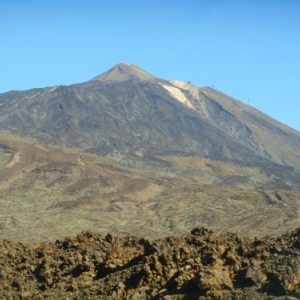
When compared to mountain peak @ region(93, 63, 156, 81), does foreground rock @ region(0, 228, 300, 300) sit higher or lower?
lower

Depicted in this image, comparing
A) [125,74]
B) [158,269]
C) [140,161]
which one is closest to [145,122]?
[140,161]

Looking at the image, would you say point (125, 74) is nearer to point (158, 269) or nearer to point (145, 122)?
point (145, 122)

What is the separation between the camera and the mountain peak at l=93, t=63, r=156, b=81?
147 meters

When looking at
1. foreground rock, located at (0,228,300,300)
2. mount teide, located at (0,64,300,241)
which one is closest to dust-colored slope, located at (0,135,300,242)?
mount teide, located at (0,64,300,241)

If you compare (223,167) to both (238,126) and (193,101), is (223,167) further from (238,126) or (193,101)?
(193,101)

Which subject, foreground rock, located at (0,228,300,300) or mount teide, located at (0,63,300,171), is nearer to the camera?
foreground rock, located at (0,228,300,300)

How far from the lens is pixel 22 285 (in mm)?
11594

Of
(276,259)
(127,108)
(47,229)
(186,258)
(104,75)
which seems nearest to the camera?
(276,259)

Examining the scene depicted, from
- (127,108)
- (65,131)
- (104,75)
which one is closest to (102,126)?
(65,131)

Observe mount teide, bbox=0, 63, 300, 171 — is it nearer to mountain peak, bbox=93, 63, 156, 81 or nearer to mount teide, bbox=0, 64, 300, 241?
mount teide, bbox=0, 64, 300, 241

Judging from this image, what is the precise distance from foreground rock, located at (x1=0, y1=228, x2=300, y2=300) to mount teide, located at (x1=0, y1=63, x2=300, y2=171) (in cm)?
7975

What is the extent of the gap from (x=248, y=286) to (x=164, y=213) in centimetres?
4793

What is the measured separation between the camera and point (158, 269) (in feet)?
33.7

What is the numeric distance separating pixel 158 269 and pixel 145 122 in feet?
353
